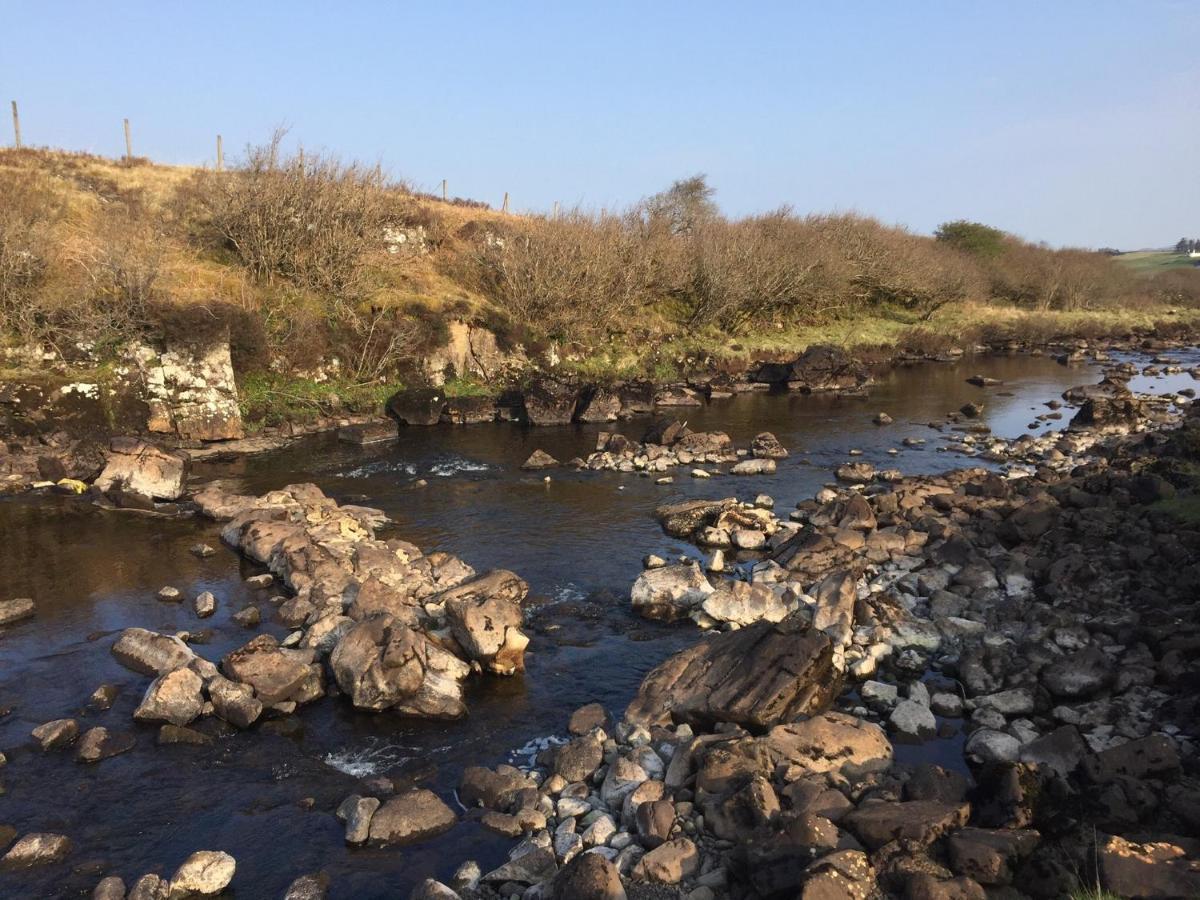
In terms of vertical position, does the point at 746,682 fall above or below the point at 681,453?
below

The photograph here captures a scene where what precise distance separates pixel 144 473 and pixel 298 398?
33.1 ft

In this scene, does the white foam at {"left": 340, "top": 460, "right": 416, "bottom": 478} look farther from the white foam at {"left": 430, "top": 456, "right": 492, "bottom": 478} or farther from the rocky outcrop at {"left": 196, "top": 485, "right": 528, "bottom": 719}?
the rocky outcrop at {"left": 196, "top": 485, "right": 528, "bottom": 719}

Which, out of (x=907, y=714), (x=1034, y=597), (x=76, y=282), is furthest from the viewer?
(x=76, y=282)

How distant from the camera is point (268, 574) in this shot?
17.2 meters

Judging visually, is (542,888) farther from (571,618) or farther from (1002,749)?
(571,618)

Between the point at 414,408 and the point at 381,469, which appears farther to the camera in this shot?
the point at 414,408

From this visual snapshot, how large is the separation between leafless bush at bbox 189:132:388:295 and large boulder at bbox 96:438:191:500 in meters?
16.4

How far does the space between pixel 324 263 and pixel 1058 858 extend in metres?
37.0

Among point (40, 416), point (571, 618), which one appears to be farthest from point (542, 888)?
point (40, 416)

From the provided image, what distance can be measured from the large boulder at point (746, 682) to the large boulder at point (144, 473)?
17.0 metres

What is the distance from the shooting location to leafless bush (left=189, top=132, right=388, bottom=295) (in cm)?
3741

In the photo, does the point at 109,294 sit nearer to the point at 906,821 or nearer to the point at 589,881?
the point at 589,881

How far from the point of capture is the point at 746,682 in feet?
37.6

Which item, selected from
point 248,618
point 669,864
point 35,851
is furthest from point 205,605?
point 669,864
